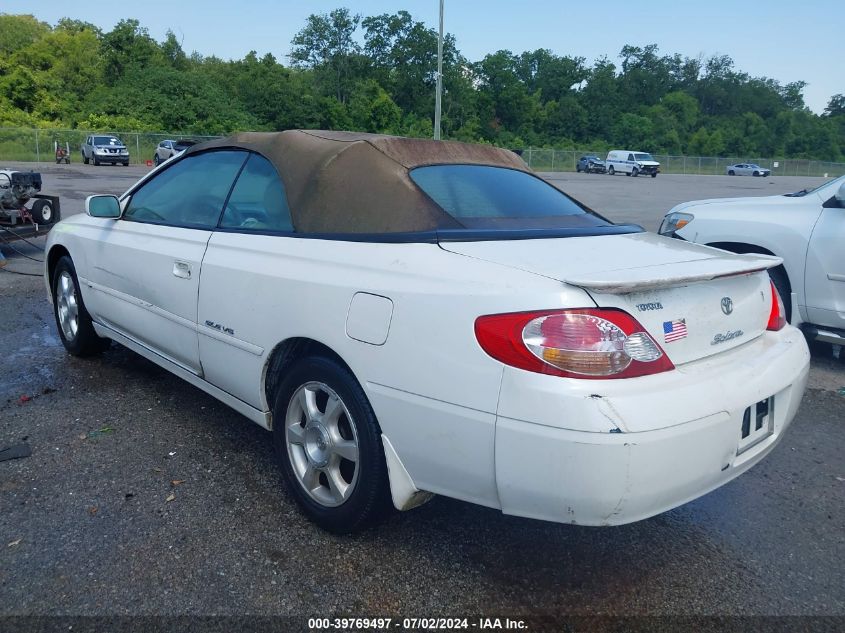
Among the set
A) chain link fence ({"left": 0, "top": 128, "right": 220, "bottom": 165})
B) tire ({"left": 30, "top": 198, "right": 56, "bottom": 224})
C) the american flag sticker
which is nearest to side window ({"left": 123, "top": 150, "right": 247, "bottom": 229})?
the american flag sticker

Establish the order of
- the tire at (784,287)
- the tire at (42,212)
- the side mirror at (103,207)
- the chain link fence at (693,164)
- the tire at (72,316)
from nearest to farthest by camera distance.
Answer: the side mirror at (103,207), the tire at (72,316), the tire at (784,287), the tire at (42,212), the chain link fence at (693,164)

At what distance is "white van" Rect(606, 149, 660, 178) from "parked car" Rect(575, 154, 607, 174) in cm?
227

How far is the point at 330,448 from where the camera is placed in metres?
2.76

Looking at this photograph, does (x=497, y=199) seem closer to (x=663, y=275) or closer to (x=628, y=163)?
(x=663, y=275)

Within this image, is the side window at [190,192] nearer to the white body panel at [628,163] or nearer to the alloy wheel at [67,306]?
the alloy wheel at [67,306]

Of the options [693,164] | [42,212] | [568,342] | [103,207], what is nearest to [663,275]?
[568,342]

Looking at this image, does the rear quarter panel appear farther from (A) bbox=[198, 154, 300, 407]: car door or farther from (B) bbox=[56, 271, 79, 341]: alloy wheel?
(B) bbox=[56, 271, 79, 341]: alloy wheel

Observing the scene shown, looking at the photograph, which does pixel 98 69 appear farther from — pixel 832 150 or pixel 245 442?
pixel 832 150

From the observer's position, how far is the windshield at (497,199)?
2945 millimetres

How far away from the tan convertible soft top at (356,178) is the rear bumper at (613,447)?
941 millimetres

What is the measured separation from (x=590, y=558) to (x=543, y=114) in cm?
8435

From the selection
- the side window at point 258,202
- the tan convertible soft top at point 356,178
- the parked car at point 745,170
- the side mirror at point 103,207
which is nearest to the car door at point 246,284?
the side window at point 258,202

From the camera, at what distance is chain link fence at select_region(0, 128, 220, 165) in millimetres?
40125

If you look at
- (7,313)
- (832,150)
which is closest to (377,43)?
(832,150)
